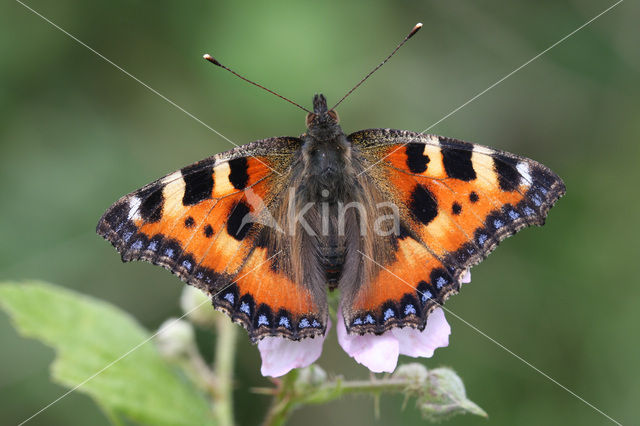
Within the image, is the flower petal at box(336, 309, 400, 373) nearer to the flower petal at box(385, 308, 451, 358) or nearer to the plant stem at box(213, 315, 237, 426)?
the flower petal at box(385, 308, 451, 358)

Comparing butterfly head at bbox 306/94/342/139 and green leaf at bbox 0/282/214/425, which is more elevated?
butterfly head at bbox 306/94/342/139

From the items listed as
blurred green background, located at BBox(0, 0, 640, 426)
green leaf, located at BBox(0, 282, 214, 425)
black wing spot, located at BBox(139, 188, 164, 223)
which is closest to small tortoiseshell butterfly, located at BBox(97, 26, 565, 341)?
black wing spot, located at BBox(139, 188, 164, 223)

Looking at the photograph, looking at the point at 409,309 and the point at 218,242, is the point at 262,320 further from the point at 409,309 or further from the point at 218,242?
the point at 409,309

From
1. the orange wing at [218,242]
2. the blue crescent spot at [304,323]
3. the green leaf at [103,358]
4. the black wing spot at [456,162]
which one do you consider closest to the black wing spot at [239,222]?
the orange wing at [218,242]

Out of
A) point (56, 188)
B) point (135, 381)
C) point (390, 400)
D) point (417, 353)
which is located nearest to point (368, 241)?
point (417, 353)

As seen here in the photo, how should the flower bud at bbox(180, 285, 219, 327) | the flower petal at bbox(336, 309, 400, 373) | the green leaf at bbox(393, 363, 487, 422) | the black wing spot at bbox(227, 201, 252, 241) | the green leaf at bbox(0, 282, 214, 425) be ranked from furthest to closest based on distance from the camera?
the flower bud at bbox(180, 285, 219, 327) → the green leaf at bbox(0, 282, 214, 425) → the green leaf at bbox(393, 363, 487, 422) → the black wing spot at bbox(227, 201, 252, 241) → the flower petal at bbox(336, 309, 400, 373)

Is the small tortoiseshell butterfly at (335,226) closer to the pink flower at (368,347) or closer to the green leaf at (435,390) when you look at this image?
the pink flower at (368,347)

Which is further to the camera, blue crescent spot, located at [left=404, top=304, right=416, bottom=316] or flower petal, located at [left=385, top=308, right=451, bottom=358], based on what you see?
flower petal, located at [left=385, top=308, right=451, bottom=358]

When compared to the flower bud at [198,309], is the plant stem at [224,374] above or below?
below
